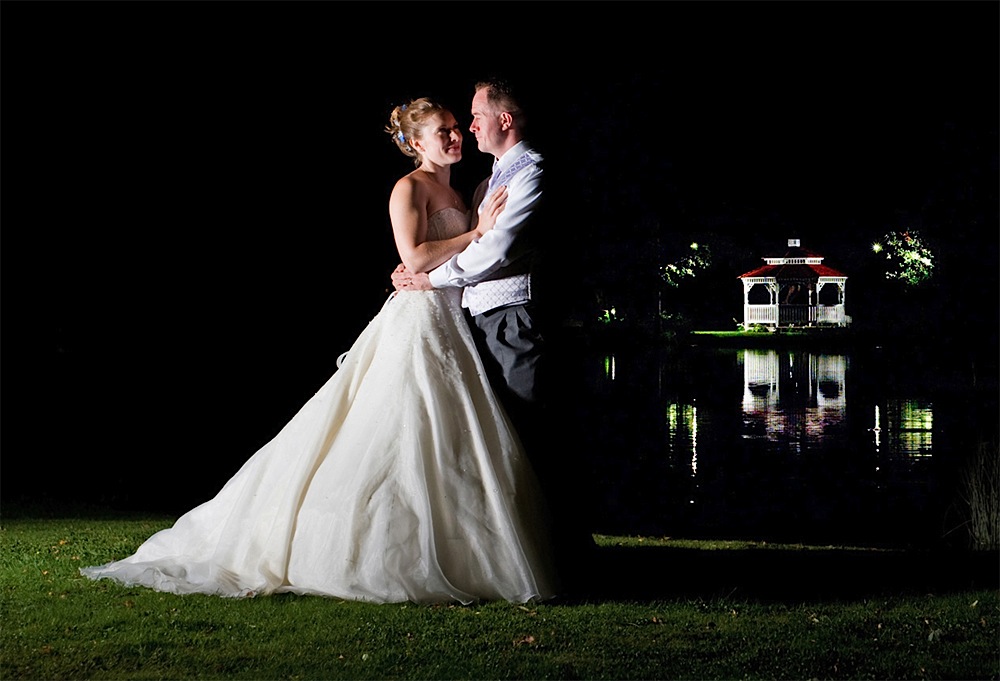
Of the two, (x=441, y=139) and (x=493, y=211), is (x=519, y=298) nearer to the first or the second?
(x=493, y=211)

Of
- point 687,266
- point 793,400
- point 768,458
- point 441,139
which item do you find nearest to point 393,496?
point 441,139

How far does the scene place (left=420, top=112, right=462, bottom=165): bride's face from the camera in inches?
246

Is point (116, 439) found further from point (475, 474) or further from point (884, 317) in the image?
point (884, 317)

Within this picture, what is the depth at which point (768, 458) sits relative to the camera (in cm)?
1786

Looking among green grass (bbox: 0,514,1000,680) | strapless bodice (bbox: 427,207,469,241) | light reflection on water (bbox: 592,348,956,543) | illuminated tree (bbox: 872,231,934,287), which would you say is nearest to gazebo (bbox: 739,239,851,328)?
illuminated tree (bbox: 872,231,934,287)

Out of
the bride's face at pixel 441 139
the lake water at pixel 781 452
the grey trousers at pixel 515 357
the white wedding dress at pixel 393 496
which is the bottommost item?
the lake water at pixel 781 452

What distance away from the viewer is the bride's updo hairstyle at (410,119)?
6.25 meters

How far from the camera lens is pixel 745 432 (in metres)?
20.8

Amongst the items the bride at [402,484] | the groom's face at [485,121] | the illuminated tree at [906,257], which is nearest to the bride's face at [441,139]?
the bride at [402,484]

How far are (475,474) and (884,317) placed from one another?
42.8 m

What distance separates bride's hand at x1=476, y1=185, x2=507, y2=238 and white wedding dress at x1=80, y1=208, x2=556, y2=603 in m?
0.25

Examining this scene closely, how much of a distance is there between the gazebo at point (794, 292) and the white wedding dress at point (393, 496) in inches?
1756

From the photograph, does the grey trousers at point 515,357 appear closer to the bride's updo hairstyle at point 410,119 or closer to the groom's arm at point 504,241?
the groom's arm at point 504,241

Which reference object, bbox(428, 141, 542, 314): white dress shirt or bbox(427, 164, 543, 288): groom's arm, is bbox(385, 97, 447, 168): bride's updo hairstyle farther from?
bbox(427, 164, 543, 288): groom's arm
